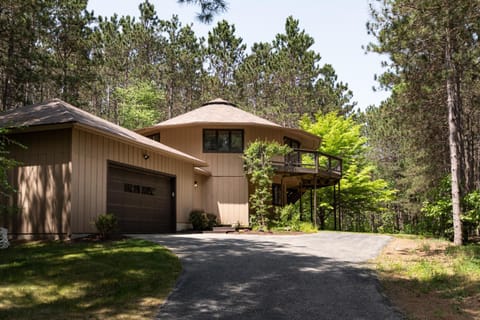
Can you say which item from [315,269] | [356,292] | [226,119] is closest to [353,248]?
[315,269]

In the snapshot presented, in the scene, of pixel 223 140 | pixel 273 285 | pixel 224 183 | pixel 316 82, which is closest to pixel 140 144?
pixel 224 183

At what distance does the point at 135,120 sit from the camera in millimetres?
35906

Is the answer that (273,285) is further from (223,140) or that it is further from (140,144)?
(223,140)

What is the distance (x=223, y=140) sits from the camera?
21.6 meters

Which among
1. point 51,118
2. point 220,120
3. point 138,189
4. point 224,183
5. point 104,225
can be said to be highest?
point 220,120

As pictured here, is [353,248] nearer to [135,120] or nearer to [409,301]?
[409,301]

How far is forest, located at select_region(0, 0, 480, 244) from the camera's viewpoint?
13281mm

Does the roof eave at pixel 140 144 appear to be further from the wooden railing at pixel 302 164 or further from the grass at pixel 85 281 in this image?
the wooden railing at pixel 302 164

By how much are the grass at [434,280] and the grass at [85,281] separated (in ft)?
13.4

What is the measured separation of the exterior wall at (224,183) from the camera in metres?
21.2

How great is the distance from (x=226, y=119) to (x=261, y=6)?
34.6 ft

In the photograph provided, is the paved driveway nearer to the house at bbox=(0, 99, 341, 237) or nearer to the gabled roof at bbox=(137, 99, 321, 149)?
the house at bbox=(0, 99, 341, 237)

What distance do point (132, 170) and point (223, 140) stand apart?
23.7 ft

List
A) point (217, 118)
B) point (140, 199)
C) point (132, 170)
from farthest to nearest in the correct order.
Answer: point (217, 118)
point (140, 199)
point (132, 170)
